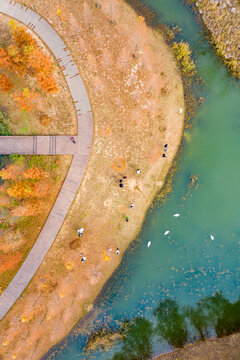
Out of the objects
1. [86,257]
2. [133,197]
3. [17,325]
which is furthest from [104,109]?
[17,325]

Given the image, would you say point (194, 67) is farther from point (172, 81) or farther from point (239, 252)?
point (239, 252)

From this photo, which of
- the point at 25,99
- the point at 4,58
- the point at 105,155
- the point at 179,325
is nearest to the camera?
the point at 4,58

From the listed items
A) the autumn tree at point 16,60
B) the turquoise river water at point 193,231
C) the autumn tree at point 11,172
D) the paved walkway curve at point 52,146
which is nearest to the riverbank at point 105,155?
the paved walkway curve at point 52,146

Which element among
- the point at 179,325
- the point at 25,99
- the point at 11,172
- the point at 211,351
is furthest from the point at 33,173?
the point at 211,351

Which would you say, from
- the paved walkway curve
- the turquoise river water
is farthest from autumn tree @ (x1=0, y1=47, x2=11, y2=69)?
the turquoise river water

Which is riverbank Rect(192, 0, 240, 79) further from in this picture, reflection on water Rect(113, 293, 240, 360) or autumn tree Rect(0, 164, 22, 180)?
reflection on water Rect(113, 293, 240, 360)

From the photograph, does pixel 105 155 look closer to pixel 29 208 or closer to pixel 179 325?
pixel 29 208
